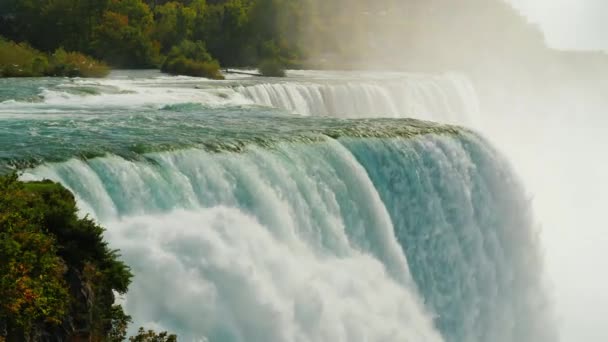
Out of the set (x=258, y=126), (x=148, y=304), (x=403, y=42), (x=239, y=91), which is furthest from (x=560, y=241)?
(x=403, y=42)

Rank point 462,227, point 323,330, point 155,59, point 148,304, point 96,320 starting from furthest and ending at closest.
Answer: point 155,59 < point 462,227 < point 323,330 < point 148,304 < point 96,320

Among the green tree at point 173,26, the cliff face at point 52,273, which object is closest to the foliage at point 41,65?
the green tree at point 173,26

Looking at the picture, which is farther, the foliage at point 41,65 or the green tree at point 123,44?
the green tree at point 123,44

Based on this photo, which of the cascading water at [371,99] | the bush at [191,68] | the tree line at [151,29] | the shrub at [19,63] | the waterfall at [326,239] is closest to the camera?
the waterfall at [326,239]

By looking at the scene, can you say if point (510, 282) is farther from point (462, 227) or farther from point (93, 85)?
point (93, 85)

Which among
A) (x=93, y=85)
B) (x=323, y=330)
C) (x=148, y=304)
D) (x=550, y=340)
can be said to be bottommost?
(x=148, y=304)

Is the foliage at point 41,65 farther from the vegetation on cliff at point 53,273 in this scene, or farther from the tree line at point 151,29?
the vegetation on cliff at point 53,273
